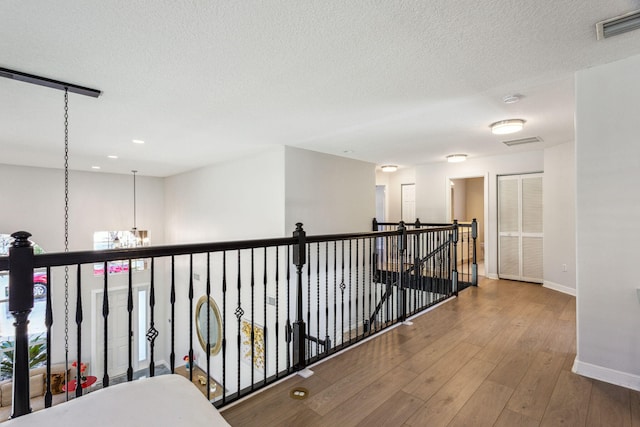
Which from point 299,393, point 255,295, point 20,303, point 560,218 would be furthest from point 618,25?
point 255,295

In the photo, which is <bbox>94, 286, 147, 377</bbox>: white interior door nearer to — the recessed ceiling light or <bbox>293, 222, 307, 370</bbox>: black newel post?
<bbox>293, 222, 307, 370</bbox>: black newel post

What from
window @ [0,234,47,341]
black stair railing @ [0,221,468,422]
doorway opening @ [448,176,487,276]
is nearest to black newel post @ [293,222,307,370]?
black stair railing @ [0,221,468,422]

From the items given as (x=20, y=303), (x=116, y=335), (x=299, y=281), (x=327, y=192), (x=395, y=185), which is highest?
(x=395, y=185)

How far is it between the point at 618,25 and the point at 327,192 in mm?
4252

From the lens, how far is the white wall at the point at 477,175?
224 inches

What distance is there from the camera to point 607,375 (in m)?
2.23

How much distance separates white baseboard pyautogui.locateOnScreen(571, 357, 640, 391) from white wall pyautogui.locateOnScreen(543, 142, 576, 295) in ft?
10.1

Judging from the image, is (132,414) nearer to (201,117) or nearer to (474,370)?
(474,370)

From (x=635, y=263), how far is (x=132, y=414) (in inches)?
123

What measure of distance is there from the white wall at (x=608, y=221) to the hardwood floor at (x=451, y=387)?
0.27m

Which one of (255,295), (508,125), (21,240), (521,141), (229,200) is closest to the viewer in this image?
(21,240)

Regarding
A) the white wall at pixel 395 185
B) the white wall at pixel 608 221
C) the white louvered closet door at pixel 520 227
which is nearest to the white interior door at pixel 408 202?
the white wall at pixel 395 185

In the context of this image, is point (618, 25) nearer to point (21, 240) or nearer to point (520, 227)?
point (21, 240)

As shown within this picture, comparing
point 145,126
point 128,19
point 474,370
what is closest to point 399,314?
point 474,370
